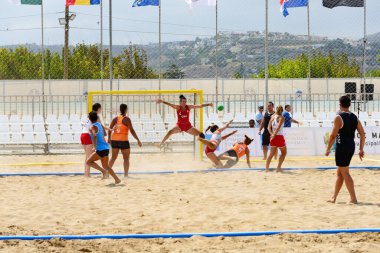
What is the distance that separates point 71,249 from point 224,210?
2874 mm

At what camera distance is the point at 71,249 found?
6824 millimetres

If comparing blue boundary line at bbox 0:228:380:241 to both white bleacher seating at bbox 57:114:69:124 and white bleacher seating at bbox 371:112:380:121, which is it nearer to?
white bleacher seating at bbox 57:114:69:124

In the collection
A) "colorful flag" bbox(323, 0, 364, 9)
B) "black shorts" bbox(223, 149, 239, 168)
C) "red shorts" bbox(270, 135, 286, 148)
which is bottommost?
"black shorts" bbox(223, 149, 239, 168)

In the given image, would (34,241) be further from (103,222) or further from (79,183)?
(79,183)

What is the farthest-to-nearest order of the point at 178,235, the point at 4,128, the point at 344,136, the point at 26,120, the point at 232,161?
the point at 26,120
the point at 4,128
the point at 232,161
the point at 344,136
the point at 178,235

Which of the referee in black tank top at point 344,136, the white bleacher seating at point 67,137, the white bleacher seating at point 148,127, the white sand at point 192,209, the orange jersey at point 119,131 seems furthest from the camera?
the white bleacher seating at point 67,137

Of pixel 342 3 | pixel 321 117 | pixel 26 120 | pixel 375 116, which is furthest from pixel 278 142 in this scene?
pixel 342 3

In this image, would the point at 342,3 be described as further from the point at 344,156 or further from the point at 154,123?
the point at 344,156

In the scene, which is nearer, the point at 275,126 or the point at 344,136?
the point at 344,136

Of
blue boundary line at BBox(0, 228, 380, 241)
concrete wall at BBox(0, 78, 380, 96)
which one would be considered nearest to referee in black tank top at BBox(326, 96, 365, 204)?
blue boundary line at BBox(0, 228, 380, 241)

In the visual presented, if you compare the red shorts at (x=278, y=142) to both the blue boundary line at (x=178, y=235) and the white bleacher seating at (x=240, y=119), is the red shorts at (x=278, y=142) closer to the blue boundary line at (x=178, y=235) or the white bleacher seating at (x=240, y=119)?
the blue boundary line at (x=178, y=235)

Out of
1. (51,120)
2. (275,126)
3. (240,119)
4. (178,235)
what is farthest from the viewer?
(240,119)

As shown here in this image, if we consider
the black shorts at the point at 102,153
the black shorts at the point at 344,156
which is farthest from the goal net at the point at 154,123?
the black shorts at the point at 344,156

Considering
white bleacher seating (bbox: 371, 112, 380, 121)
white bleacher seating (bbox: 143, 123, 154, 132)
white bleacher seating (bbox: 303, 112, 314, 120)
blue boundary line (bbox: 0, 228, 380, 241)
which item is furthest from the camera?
white bleacher seating (bbox: 303, 112, 314, 120)
